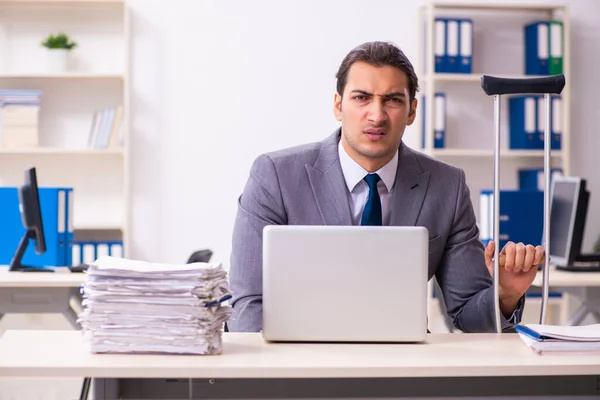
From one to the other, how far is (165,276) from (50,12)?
12.4 feet

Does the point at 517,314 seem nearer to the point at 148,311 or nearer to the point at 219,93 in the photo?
the point at 148,311

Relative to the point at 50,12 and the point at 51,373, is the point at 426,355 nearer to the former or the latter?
the point at 51,373

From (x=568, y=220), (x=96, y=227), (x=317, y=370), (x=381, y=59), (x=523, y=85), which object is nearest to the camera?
(x=317, y=370)

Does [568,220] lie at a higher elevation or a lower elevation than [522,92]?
lower

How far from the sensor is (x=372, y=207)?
2.14 m

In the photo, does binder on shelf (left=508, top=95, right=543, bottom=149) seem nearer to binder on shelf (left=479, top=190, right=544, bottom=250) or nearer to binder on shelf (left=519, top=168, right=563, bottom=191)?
binder on shelf (left=519, top=168, right=563, bottom=191)

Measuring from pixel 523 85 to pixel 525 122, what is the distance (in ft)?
11.0

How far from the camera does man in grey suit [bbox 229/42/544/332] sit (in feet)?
6.84

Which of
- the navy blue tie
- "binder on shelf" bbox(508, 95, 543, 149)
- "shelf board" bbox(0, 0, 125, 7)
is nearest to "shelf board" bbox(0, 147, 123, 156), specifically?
"shelf board" bbox(0, 0, 125, 7)

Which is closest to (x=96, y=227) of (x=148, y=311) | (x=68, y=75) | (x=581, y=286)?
(x=68, y=75)

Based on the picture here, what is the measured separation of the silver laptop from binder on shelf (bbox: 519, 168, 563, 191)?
3508 millimetres

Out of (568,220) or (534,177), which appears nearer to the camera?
(568,220)

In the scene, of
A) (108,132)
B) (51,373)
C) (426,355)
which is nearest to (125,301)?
(51,373)

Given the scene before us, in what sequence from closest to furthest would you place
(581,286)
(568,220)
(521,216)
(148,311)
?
1. (148,311)
2. (581,286)
3. (568,220)
4. (521,216)
